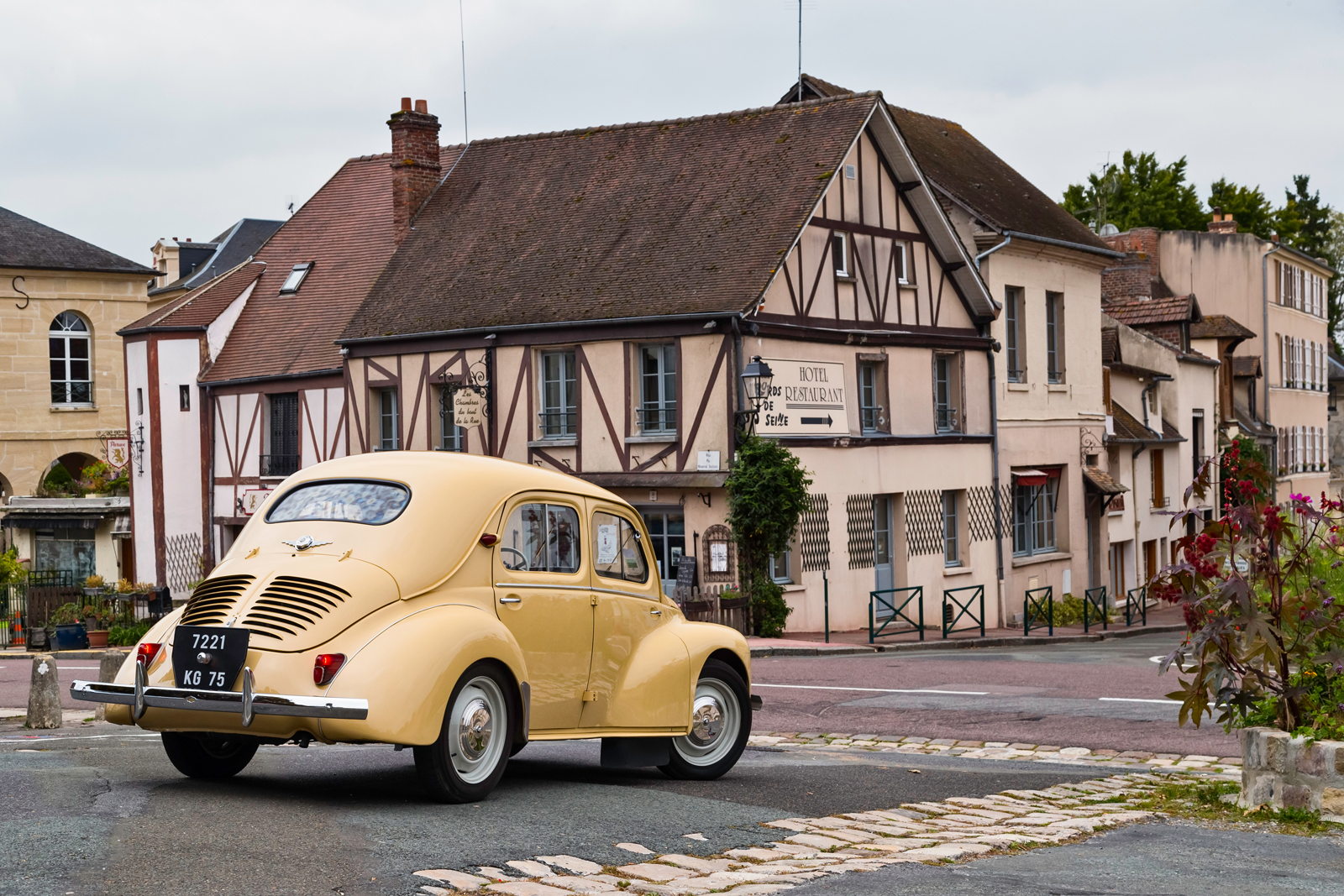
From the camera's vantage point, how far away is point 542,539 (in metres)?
8.74

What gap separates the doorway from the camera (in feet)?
79.7

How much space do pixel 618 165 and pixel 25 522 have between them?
53.3 ft

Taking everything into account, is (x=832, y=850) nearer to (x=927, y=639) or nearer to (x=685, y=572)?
(x=685, y=572)

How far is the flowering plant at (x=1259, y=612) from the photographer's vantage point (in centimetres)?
780

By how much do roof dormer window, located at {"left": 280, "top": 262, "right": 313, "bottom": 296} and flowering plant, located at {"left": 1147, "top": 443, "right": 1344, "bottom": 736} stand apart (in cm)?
2643

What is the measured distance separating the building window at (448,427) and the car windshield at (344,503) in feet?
61.2

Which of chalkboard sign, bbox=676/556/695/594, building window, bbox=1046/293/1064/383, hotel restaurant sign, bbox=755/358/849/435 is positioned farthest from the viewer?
building window, bbox=1046/293/1064/383

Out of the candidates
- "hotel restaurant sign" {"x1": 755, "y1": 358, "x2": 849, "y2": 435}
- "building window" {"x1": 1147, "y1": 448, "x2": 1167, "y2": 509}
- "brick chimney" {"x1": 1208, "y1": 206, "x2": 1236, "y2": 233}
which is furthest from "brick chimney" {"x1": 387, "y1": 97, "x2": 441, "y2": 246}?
"brick chimney" {"x1": 1208, "y1": 206, "x2": 1236, "y2": 233}

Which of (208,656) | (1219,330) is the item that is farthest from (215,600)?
(1219,330)

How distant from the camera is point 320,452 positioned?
29609 millimetres

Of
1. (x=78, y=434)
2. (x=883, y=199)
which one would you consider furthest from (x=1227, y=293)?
(x=78, y=434)

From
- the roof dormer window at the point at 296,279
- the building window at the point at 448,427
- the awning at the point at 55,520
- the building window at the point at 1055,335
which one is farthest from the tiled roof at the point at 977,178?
the awning at the point at 55,520

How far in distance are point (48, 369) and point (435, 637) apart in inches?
1382

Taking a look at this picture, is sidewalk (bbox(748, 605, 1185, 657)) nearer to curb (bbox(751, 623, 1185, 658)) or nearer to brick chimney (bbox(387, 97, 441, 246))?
curb (bbox(751, 623, 1185, 658))
